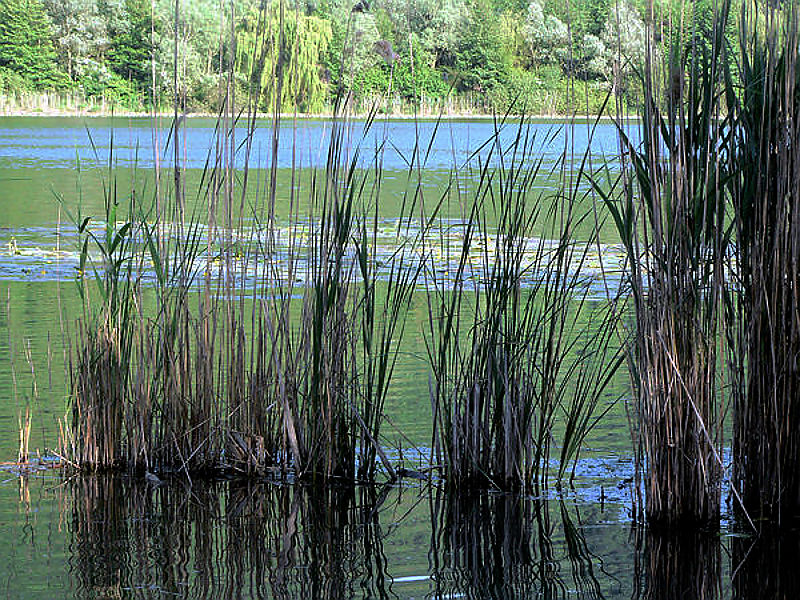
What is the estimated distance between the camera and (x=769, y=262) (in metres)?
3.45

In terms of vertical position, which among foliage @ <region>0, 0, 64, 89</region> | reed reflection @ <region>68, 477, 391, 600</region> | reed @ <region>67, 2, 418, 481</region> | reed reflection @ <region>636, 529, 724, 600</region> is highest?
foliage @ <region>0, 0, 64, 89</region>

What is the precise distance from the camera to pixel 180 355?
13.5 ft

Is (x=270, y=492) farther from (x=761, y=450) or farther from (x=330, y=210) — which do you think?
(x=761, y=450)

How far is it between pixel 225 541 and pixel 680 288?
1661mm

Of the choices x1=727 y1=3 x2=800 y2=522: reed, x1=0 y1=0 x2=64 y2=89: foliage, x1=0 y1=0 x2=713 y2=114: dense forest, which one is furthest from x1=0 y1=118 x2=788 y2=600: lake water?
x1=0 y1=0 x2=64 y2=89: foliage

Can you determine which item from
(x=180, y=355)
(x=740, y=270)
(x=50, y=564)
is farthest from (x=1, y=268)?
(x=740, y=270)

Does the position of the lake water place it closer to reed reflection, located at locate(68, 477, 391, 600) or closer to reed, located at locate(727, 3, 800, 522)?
reed reflection, located at locate(68, 477, 391, 600)

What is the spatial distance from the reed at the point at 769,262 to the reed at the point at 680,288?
0.35 feet

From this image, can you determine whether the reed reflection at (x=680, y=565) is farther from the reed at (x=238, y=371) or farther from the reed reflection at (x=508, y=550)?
Answer: the reed at (x=238, y=371)

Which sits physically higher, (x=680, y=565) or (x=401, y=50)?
(x=401, y=50)

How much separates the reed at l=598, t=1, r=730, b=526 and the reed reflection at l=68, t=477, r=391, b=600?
0.98 metres

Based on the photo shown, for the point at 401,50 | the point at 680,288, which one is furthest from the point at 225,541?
the point at 401,50

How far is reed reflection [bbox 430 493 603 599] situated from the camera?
3109mm

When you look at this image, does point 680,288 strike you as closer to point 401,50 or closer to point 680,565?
point 680,565
